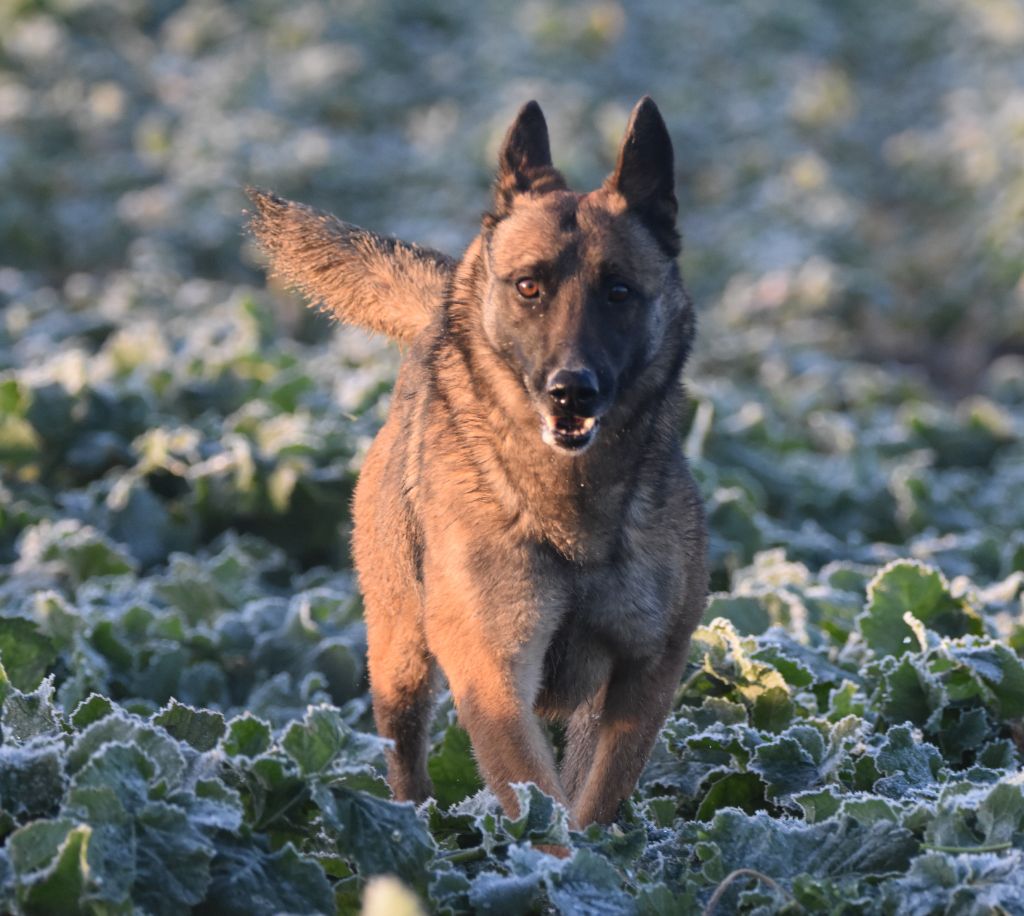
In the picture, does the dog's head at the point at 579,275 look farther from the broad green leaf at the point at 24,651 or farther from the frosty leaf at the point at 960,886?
the broad green leaf at the point at 24,651

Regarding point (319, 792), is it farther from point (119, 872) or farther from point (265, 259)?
point (265, 259)

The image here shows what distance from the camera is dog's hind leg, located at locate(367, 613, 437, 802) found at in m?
5.03

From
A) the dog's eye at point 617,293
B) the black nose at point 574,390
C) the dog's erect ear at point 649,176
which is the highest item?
the dog's erect ear at point 649,176

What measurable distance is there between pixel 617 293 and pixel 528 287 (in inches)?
8.9

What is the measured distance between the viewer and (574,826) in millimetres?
4277

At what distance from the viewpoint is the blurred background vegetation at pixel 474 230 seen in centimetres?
830

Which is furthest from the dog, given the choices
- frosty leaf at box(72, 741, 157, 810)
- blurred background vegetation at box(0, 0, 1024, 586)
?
blurred background vegetation at box(0, 0, 1024, 586)

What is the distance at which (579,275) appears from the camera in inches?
174

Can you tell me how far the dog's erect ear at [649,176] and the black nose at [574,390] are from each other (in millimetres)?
609

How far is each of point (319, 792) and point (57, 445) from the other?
517 cm

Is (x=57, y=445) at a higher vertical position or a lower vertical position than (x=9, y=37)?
lower

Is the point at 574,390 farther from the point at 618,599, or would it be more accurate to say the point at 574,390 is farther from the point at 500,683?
the point at 500,683

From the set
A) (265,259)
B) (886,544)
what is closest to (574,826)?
(265,259)

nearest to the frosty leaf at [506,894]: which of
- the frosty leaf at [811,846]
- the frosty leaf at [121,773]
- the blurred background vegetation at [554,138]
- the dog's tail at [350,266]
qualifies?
the frosty leaf at [811,846]
